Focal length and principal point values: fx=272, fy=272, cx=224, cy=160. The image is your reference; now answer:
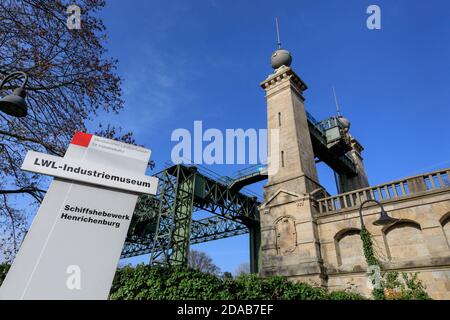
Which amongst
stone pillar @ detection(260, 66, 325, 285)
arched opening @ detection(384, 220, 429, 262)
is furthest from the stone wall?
stone pillar @ detection(260, 66, 325, 285)

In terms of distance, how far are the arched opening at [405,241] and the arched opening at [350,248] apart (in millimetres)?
1300

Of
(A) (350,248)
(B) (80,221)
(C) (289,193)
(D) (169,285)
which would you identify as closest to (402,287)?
(A) (350,248)

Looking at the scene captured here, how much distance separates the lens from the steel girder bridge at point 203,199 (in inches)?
870

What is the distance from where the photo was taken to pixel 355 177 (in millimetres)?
28078

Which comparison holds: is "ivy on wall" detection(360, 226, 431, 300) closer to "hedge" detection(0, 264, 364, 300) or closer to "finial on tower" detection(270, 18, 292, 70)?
"hedge" detection(0, 264, 364, 300)

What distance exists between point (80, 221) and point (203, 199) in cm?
2127

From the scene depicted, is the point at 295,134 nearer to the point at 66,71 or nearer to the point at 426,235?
the point at 426,235

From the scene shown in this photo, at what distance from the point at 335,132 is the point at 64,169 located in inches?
990

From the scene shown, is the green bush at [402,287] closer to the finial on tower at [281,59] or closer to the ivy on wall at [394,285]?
the ivy on wall at [394,285]

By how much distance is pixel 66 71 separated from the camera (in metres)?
9.72

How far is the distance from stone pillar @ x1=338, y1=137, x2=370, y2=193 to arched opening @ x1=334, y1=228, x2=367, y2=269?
44.5 ft

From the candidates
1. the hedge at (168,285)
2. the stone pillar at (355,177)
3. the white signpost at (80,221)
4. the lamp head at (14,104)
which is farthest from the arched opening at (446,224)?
the lamp head at (14,104)
